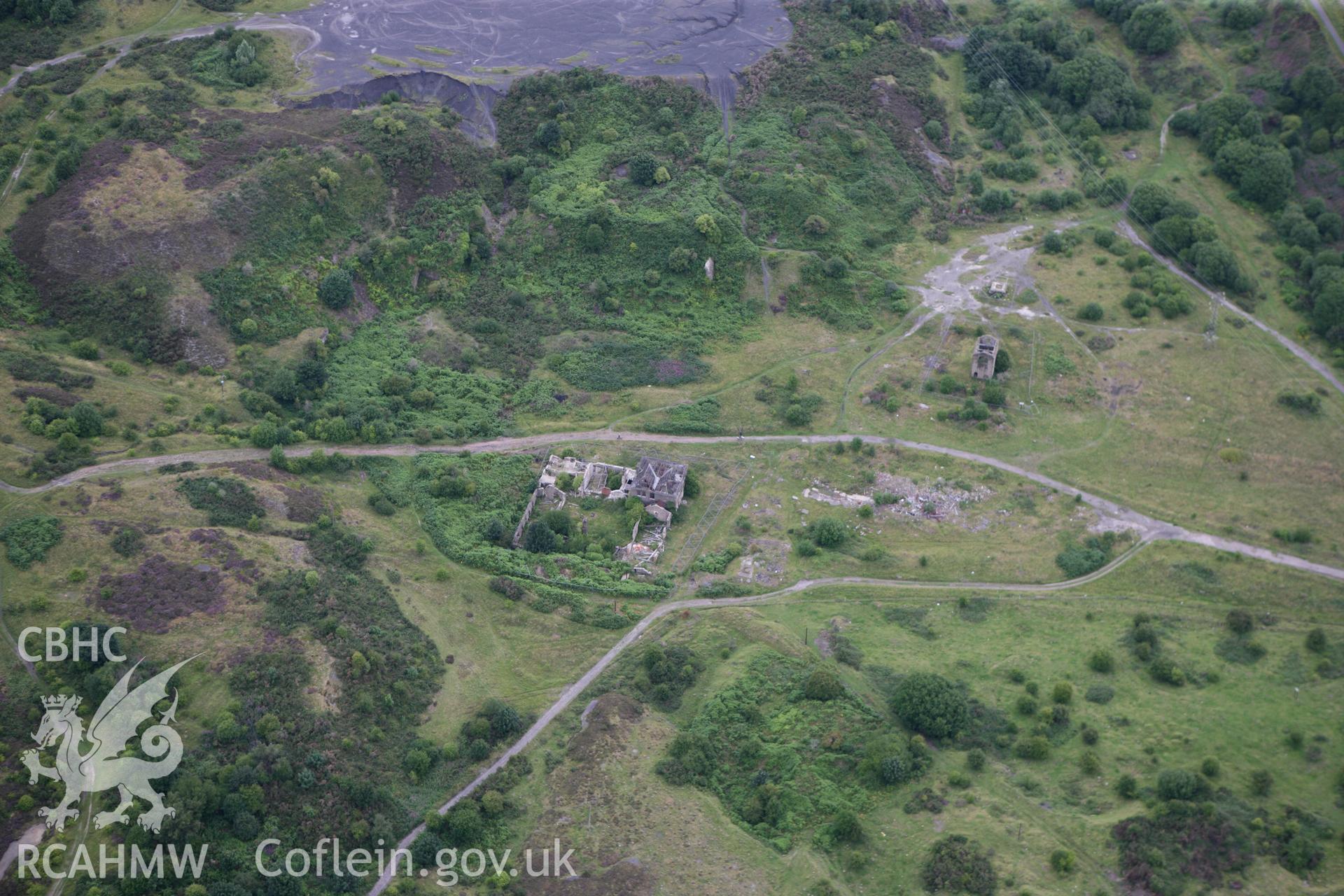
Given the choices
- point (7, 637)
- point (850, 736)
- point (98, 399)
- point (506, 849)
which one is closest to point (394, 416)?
point (98, 399)

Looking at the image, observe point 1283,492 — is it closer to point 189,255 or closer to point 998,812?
point 998,812

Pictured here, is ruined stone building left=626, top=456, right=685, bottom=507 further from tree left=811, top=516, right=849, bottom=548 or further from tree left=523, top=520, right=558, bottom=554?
tree left=811, top=516, right=849, bottom=548

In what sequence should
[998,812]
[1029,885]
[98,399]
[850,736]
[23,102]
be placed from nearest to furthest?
[1029,885]
[998,812]
[850,736]
[98,399]
[23,102]

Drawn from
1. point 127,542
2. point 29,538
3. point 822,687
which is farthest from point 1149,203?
point 29,538

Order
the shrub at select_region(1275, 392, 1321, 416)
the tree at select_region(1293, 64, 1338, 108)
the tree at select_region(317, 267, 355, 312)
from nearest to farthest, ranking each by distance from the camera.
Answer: the shrub at select_region(1275, 392, 1321, 416) → the tree at select_region(317, 267, 355, 312) → the tree at select_region(1293, 64, 1338, 108)

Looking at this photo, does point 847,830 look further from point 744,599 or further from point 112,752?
point 112,752

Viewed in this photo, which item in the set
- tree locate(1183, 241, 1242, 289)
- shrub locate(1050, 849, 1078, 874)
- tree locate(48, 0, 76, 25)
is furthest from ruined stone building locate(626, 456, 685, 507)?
tree locate(48, 0, 76, 25)
